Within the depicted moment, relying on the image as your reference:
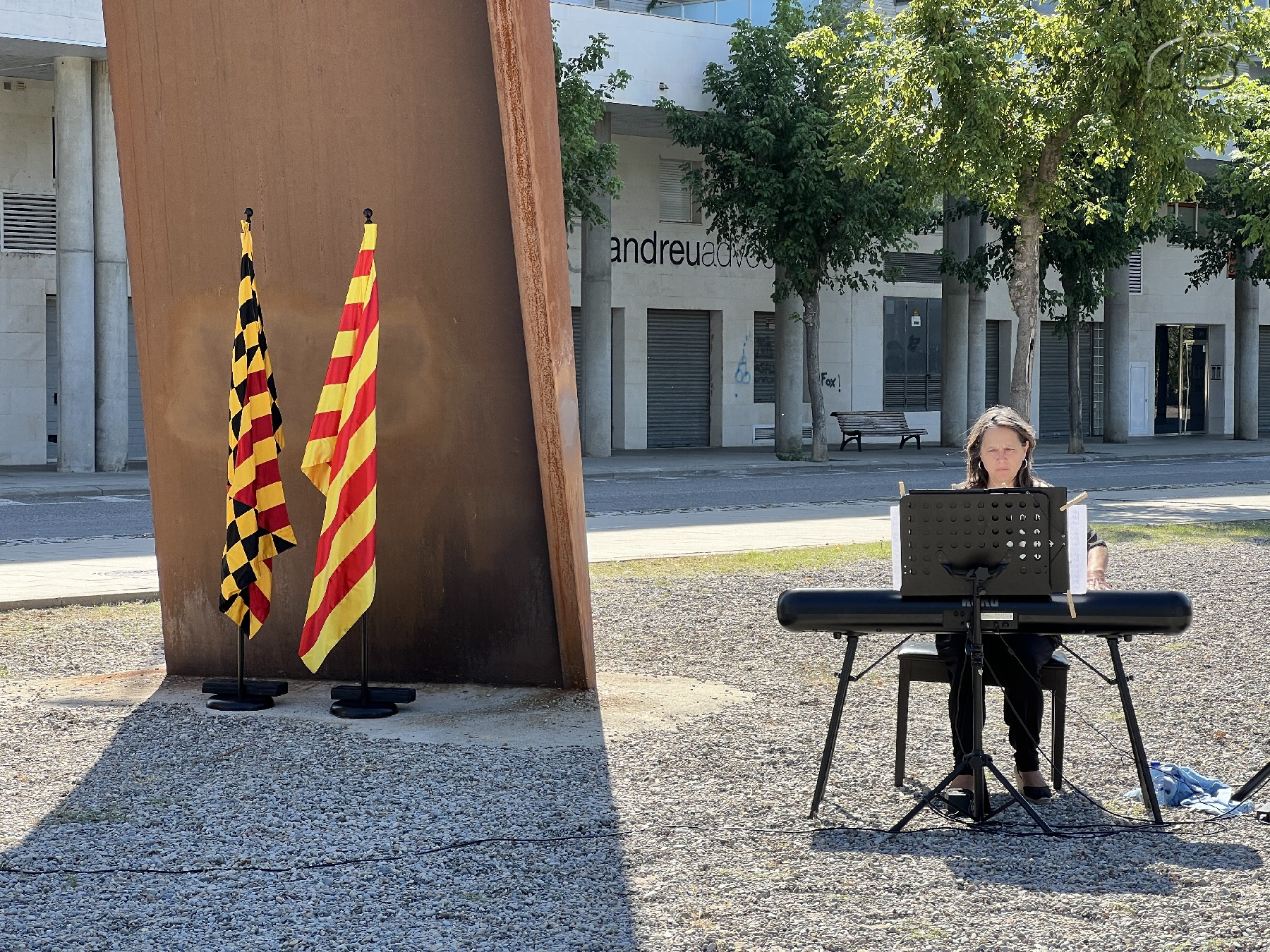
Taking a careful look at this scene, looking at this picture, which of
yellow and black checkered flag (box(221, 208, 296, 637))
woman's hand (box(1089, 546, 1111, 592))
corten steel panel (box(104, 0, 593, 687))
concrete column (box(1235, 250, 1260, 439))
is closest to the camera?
woman's hand (box(1089, 546, 1111, 592))

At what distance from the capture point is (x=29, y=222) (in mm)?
27469

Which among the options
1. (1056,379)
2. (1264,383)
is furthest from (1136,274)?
(1264,383)

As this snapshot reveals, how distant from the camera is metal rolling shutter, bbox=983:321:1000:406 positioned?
1516 inches

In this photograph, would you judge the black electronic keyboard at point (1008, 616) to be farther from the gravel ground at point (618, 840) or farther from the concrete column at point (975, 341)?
the concrete column at point (975, 341)

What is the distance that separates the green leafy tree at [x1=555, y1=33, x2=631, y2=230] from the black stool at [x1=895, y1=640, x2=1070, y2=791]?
1897 cm

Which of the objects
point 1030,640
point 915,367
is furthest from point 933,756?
point 915,367

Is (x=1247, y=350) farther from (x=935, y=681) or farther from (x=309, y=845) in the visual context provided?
(x=309, y=845)

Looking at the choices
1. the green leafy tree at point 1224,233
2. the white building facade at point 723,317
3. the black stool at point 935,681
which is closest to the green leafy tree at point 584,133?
the white building facade at point 723,317

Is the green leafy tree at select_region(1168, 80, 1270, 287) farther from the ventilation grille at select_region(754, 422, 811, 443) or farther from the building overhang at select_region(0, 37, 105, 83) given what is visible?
the building overhang at select_region(0, 37, 105, 83)

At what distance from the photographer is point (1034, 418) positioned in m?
38.8

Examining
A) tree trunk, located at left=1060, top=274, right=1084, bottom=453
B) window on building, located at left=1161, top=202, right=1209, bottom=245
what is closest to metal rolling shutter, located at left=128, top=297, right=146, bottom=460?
tree trunk, located at left=1060, top=274, right=1084, bottom=453

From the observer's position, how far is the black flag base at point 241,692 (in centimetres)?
774

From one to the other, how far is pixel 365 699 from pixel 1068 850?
139 inches

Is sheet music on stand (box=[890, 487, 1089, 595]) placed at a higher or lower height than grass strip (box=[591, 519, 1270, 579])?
higher
